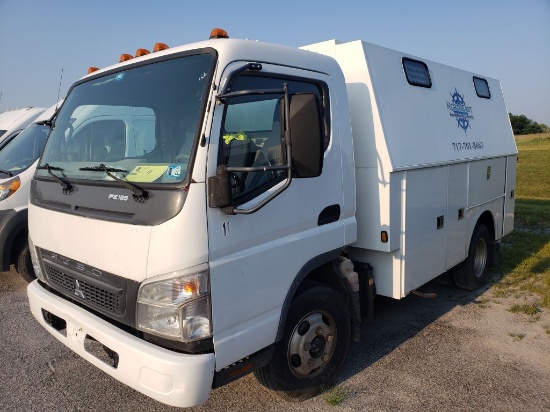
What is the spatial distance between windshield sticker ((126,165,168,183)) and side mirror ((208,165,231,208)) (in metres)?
0.34

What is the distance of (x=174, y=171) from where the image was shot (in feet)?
8.34

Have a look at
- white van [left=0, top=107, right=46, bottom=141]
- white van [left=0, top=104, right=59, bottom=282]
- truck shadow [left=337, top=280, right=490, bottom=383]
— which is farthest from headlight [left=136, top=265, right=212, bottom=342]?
white van [left=0, top=107, right=46, bottom=141]

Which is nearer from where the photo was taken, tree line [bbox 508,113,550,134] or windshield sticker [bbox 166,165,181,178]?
windshield sticker [bbox 166,165,181,178]

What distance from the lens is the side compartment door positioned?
258 cm

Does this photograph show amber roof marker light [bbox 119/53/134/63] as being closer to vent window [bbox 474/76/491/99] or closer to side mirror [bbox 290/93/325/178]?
side mirror [bbox 290/93/325/178]

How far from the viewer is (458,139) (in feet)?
16.5

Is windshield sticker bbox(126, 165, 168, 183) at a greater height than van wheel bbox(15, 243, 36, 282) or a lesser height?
→ greater

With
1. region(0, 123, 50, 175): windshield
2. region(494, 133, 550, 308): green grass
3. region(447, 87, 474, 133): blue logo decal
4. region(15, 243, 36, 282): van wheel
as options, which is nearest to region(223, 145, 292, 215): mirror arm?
region(447, 87, 474, 133): blue logo decal

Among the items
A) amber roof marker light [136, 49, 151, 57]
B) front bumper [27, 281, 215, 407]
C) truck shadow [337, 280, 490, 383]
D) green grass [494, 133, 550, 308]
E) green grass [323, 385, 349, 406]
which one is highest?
amber roof marker light [136, 49, 151, 57]

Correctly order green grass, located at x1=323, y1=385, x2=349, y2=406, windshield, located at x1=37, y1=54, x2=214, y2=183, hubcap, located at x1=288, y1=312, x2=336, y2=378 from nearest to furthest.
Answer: windshield, located at x1=37, y1=54, x2=214, y2=183, hubcap, located at x1=288, y1=312, x2=336, y2=378, green grass, located at x1=323, y1=385, x2=349, y2=406

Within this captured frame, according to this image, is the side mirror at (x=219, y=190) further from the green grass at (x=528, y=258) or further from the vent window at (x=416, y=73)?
the green grass at (x=528, y=258)

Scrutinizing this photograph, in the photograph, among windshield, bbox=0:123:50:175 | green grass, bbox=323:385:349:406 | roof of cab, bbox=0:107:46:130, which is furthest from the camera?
roof of cab, bbox=0:107:46:130

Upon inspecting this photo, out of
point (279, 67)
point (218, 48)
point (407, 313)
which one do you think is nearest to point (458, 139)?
point (407, 313)

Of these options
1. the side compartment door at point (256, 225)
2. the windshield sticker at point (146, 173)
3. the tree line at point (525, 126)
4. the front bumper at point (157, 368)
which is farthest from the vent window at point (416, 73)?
the tree line at point (525, 126)
